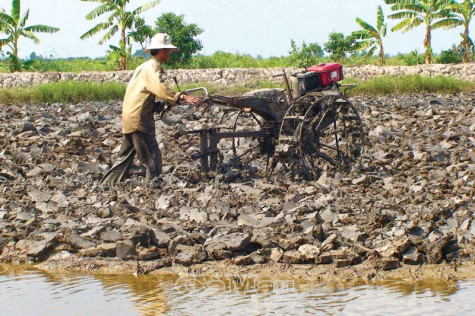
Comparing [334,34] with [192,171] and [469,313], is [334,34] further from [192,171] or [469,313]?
[469,313]

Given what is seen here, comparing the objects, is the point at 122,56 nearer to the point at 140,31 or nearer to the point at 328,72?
the point at 140,31

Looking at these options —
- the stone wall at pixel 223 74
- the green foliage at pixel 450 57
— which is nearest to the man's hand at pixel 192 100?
the stone wall at pixel 223 74

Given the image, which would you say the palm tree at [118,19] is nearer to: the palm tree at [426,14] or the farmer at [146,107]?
the palm tree at [426,14]

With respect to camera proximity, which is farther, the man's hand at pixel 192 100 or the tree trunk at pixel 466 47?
the tree trunk at pixel 466 47

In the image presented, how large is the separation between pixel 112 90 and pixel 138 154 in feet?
34.9

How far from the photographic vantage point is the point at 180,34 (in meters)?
29.4

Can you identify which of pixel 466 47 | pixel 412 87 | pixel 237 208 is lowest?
pixel 237 208

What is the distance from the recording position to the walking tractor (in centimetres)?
869

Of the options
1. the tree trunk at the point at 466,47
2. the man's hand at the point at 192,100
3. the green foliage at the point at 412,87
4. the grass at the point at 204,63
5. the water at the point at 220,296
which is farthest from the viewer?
the grass at the point at 204,63

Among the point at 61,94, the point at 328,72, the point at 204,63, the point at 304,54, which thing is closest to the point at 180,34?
the point at 204,63

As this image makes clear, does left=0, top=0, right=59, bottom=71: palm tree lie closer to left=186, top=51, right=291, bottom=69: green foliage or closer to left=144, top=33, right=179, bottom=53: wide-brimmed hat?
left=186, top=51, right=291, bottom=69: green foliage

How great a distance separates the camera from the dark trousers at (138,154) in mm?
8117

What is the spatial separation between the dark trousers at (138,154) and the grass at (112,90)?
965cm

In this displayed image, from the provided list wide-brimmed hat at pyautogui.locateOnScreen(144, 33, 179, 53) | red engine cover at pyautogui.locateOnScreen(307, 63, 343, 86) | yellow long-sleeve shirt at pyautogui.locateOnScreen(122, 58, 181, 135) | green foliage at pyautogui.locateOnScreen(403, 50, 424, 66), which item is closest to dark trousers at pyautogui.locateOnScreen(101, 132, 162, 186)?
yellow long-sleeve shirt at pyautogui.locateOnScreen(122, 58, 181, 135)
